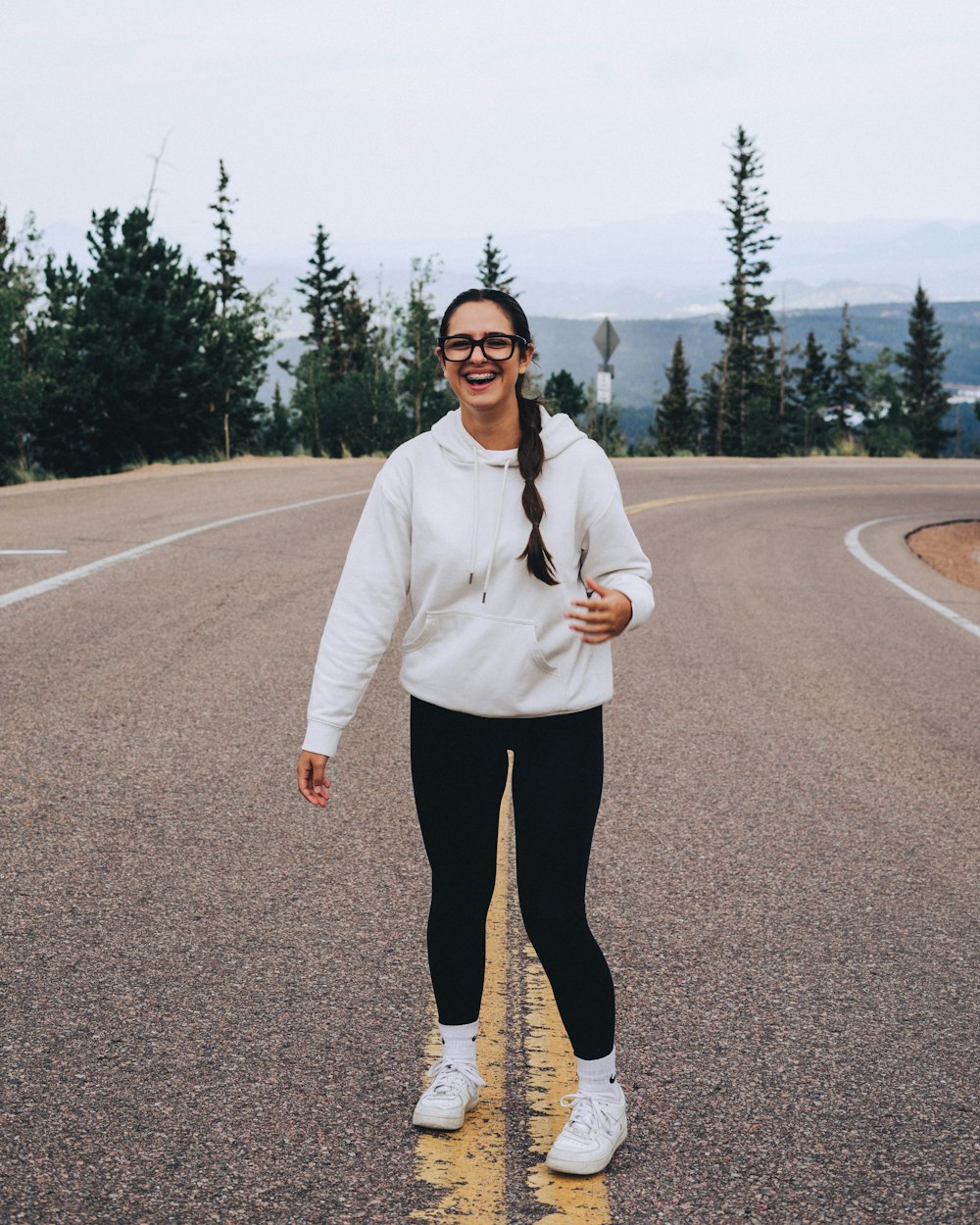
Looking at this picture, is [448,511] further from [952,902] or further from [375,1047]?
[952,902]

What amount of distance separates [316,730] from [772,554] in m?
13.2

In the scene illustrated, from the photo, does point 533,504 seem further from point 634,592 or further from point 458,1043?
point 458,1043

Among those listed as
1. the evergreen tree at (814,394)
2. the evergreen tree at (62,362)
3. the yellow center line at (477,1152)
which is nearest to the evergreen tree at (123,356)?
the evergreen tree at (62,362)

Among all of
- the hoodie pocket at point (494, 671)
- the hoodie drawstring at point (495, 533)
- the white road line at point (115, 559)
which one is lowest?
the white road line at point (115, 559)

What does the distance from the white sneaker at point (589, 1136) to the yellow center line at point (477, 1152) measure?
0.46 ft

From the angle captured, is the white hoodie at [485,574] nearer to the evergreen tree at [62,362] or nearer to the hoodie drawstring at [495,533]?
the hoodie drawstring at [495,533]

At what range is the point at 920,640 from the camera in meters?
10.4

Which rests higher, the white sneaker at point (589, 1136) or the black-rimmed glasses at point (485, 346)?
the black-rimmed glasses at point (485, 346)

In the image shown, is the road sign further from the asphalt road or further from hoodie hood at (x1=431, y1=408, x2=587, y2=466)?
hoodie hood at (x1=431, y1=408, x2=587, y2=466)

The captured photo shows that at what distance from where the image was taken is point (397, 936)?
14.5ft

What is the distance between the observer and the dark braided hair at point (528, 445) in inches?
117

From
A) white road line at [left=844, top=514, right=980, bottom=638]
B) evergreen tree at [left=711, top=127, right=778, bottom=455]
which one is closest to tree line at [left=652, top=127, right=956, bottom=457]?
evergreen tree at [left=711, top=127, right=778, bottom=455]

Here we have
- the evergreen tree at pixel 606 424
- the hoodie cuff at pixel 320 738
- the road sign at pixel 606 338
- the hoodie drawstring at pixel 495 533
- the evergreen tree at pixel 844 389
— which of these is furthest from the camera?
the evergreen tree at pixel 844 389

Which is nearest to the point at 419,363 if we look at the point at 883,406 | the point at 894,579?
the point at 894,579
